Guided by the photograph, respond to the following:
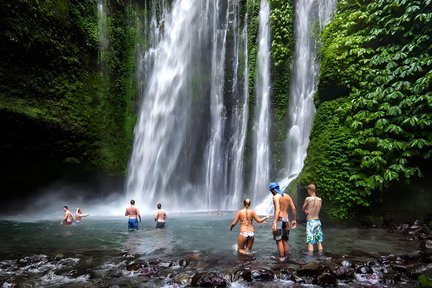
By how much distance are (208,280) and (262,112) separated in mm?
15062

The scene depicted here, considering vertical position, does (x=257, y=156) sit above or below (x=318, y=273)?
above

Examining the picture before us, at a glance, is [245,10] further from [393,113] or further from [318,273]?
[318,273]

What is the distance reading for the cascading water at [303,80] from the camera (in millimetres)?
17812

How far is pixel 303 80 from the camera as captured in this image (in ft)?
62.6

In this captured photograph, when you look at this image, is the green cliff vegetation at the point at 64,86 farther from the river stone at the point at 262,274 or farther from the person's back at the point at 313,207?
the river stone at the point at 262,274

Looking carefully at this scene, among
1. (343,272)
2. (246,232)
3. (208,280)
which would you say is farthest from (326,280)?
(246,232)

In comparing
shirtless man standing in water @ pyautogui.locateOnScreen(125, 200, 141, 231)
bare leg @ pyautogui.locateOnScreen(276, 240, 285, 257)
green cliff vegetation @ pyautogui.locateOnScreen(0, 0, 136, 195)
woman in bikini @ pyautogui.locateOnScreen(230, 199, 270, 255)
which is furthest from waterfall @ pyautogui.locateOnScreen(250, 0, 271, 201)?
bare leg @ pyautogui.locateOnScreen(276, 240, 285, 257)

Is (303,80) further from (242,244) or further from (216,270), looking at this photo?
(216,270)

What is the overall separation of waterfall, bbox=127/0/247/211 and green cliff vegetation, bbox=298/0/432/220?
8500 mm

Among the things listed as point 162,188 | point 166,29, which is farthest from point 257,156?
point 166,29

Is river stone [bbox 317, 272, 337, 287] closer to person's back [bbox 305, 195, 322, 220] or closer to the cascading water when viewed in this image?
person's back [bbox 305, 195, 322, 220]

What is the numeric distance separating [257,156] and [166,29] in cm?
1106

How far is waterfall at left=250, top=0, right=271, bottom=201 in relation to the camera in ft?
61.8

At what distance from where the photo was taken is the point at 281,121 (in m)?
19.4
